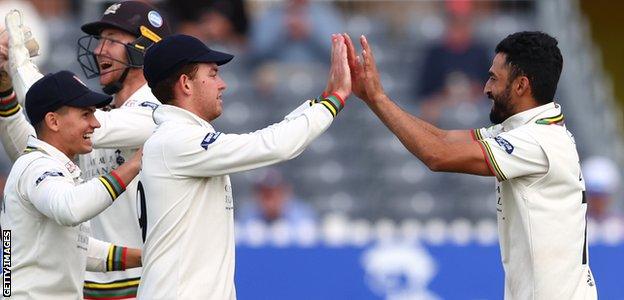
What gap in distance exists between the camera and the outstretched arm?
6.97 m

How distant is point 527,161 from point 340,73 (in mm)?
952

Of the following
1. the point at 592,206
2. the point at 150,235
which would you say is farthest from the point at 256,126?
the point at 150,235

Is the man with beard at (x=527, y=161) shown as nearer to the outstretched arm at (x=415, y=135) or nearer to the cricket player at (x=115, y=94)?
the outstretched arm at (x=415, y=135)

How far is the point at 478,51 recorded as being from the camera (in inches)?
569

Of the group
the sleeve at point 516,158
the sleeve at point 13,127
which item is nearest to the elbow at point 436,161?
the sleeve at point 516,158

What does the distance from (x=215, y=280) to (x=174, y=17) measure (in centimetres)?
828

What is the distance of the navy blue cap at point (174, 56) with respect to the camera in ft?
22.0

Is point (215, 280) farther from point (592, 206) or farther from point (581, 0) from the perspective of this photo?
point (581, 0)

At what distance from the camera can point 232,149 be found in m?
6.53

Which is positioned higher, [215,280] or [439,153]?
[439,153]

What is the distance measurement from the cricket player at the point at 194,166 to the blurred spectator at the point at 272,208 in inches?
232

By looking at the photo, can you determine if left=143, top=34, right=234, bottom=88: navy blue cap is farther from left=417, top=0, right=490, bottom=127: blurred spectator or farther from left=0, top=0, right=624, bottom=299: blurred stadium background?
left=417, top=0, right=490, bottom=127: blurred spectator

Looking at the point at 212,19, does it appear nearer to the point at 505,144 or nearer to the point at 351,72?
the point at 351,72

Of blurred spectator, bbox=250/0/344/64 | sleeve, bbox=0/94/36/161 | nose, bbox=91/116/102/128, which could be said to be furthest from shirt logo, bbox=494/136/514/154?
blurred spectator, bbox=250/0/344/64
